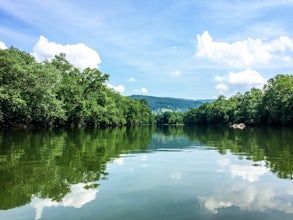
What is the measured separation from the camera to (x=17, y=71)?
38812 mm

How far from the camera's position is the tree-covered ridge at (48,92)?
39097 millimetres

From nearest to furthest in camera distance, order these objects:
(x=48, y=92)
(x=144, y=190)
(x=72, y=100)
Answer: (x=144, y=190)
(x=48, y=92)
(x=72, y=100)

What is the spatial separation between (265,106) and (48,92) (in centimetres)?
6196

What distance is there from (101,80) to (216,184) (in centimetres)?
6617

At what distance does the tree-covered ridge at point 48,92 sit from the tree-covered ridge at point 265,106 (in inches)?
1659

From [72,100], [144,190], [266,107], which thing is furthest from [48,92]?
[266,107]

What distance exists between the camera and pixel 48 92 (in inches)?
1735

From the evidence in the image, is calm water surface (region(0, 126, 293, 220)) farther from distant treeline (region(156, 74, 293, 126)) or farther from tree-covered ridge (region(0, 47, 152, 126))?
distant treeline (region(156, 74, 293, 126))

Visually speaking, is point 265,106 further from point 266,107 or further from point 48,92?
point 48,92

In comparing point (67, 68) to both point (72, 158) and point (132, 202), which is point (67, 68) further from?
point (132, 202)

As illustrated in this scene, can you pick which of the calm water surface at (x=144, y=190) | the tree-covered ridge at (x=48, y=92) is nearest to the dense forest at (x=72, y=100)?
the tree-covered ridge at (x=48, y=92)

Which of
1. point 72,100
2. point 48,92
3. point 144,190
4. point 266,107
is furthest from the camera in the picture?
point 266,107

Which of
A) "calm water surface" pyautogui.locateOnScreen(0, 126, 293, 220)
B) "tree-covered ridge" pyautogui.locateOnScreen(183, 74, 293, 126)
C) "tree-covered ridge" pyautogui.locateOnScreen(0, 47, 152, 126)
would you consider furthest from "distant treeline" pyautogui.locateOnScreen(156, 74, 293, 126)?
"calm water surface" pyautogui.locateOnScreen(0, 126, 293, 220)

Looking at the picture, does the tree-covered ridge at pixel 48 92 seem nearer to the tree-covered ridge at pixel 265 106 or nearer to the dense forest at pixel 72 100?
the dense forest at pixel 72 100
